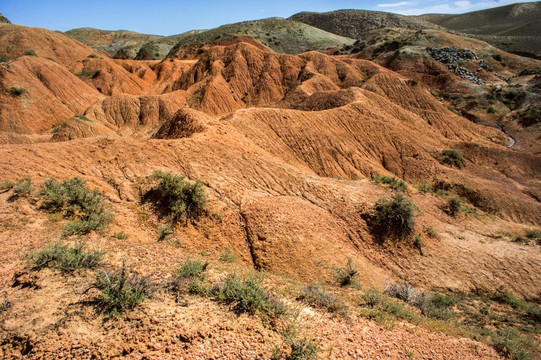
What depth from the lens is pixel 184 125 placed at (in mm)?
14102

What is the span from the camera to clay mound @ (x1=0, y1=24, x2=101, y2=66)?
39.0m

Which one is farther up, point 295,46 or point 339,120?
point 295,46

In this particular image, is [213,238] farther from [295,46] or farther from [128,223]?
[295,46]

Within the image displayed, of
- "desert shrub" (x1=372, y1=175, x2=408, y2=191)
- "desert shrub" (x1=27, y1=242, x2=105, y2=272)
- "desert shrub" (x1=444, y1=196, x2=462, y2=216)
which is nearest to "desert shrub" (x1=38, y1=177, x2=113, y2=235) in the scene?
"desert shrub" (x1=27, y1=242, x2=105, y2=272)

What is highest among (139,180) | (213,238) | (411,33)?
(411,33)

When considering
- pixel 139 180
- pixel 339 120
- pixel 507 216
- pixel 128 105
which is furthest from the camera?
pixel 128 105

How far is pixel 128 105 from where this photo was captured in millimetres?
29281

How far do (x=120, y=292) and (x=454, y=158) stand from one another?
73.8 ft

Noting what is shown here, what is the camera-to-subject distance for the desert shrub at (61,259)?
475 cm

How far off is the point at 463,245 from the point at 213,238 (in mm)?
10254

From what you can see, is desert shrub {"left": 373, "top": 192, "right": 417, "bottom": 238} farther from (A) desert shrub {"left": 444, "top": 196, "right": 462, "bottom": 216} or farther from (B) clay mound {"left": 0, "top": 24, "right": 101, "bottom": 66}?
(B) clay mound {"left": 0, "top": 24, "right": 101, "bottom": 66}

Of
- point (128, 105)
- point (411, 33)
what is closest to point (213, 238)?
point (128, 105)

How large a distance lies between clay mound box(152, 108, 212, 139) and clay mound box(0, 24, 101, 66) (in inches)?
1505

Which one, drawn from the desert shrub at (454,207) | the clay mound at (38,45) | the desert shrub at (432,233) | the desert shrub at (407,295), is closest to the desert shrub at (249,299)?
the desert shrub at (407,295)
